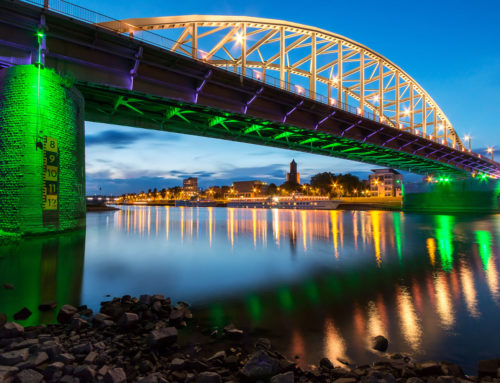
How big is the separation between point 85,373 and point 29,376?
1.96ft

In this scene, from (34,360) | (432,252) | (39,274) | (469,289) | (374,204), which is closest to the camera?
(34,360)

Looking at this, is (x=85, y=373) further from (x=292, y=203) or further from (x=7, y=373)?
(x=292, y=203)

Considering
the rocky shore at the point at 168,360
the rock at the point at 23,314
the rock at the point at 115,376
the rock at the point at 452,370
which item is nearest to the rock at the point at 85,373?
the rocky shore at the point at 168,360

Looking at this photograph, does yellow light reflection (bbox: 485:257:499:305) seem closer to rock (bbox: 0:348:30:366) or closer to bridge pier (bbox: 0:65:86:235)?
rock (bbox: 0:348:30:366)

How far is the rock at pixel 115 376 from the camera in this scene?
326cm

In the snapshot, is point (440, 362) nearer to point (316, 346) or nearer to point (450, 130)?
point (316, 346)

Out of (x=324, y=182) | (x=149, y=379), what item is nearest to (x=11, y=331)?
(x=149, y=379)

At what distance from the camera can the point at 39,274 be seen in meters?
9.20

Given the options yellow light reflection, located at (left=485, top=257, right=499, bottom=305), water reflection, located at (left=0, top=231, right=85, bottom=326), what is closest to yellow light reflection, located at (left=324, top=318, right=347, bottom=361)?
yellow light reflection, located at (left=485, top=257, right=499, bottom=305)

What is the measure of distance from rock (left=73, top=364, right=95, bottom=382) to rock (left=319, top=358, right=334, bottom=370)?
2828mm

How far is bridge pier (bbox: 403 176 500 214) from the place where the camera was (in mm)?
53531

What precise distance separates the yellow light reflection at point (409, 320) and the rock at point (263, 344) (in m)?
2.22

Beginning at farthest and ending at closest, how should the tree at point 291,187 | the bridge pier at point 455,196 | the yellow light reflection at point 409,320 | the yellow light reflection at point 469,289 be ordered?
the tree at point 291,187
the bridge pier at point 455,196
the yellow light reflection at point 469,289
the yellow light reflection at point 409,320

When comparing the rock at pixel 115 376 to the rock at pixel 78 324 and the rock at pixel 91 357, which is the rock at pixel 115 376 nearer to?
the rock at pixel 91 357
